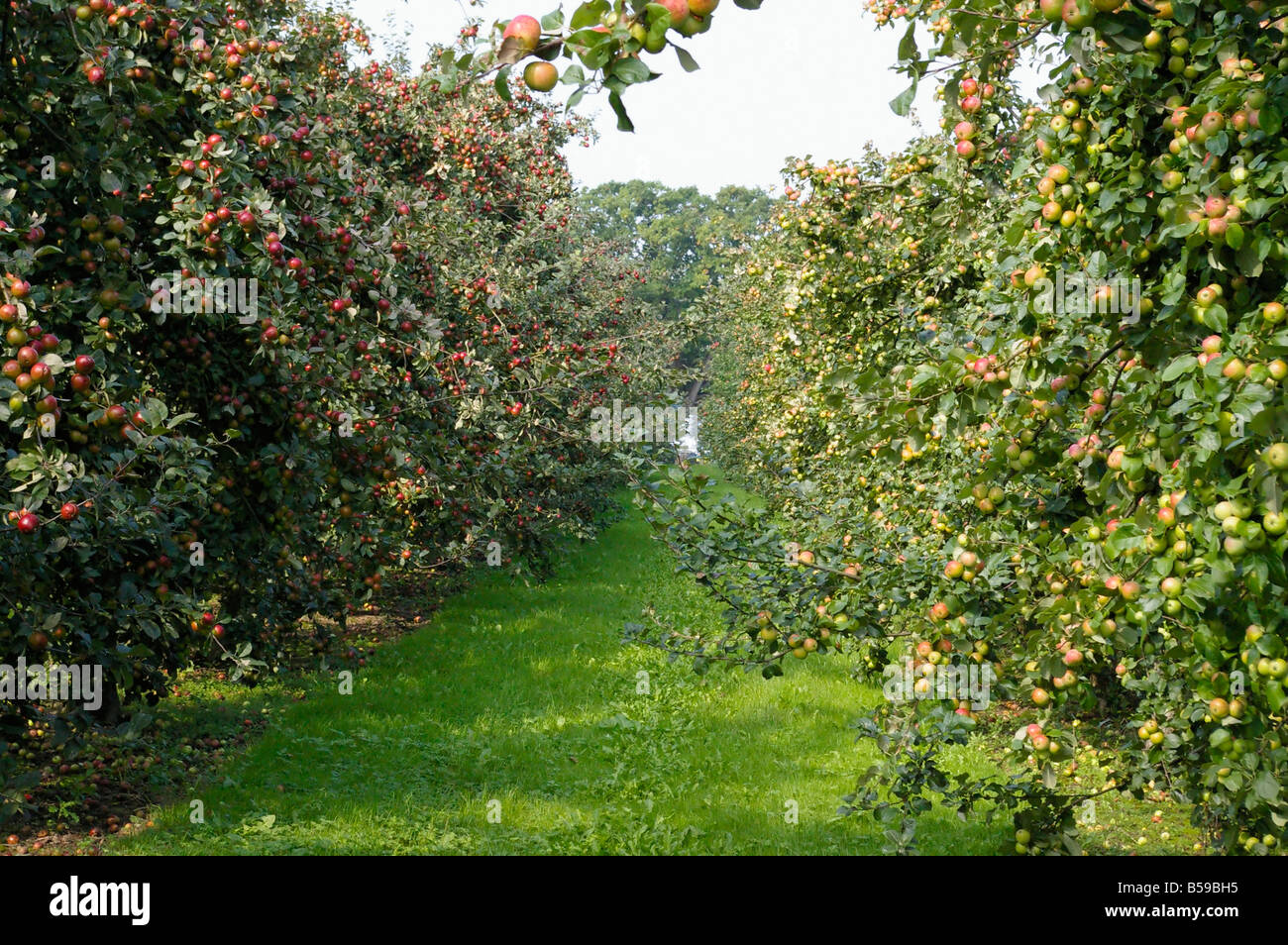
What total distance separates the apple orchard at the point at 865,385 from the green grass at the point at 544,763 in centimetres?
119

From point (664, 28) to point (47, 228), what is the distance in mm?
3859

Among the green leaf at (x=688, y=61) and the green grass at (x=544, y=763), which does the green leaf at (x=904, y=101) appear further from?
the green grass at (x=544, y=763)

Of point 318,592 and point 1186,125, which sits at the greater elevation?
point 1186,125

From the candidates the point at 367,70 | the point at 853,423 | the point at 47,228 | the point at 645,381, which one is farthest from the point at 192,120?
the point at 645,381

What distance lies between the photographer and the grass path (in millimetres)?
5891

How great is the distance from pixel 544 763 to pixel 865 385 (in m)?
5.27

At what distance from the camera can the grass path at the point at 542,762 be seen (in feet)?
19.3

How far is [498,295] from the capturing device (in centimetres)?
914

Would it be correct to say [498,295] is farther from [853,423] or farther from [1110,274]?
[1110,274]
